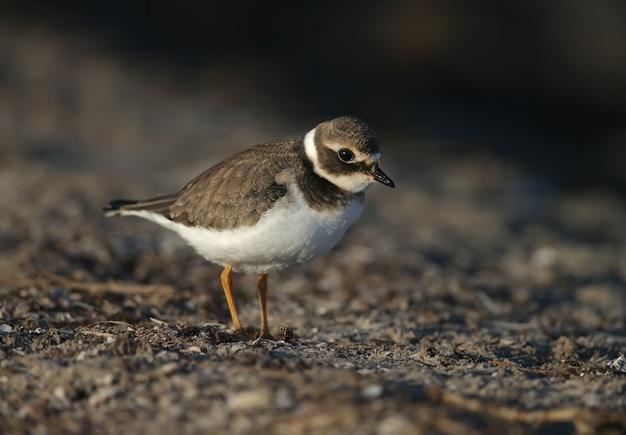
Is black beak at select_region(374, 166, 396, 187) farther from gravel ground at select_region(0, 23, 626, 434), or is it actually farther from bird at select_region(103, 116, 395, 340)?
gravel ground at select_region(0, 23, 626, 434)

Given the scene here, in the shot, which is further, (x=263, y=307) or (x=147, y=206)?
(x=147, y=206)

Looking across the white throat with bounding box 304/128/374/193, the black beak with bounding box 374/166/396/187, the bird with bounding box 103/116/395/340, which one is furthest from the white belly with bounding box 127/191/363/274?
the black beak with bounding box 374/166/396/187

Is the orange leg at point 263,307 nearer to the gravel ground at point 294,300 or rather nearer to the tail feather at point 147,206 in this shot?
the gravel ground at point 294,300

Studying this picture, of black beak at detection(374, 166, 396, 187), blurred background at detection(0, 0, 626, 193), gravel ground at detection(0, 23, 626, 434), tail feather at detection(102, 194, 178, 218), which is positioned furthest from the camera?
blurred background at detection(0, 0, 626, 193)

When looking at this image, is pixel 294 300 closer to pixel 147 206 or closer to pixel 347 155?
pixel 147 206

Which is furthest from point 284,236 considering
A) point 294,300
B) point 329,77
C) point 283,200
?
point 329,77

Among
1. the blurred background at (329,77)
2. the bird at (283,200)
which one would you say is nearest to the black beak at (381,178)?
the bird at (283,200)
